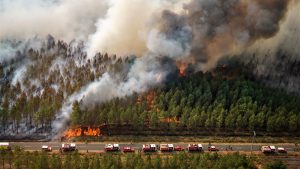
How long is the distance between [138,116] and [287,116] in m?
21.6

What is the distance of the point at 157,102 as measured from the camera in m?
95.2

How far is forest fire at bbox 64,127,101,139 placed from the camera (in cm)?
9094

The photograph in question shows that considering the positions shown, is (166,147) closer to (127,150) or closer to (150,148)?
(150,148)

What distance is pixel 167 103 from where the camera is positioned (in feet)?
313

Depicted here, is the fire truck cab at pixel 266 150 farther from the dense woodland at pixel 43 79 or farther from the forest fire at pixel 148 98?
the dense woodland at pixel 43 79

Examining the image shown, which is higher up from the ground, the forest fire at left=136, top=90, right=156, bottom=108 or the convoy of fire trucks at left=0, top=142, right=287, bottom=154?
the forest fire at left=136, top=90, right=156, bottom=108

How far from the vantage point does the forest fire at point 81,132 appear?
90938mm

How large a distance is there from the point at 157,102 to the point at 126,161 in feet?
57.7

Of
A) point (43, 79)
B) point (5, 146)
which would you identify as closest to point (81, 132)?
point (5, 146)

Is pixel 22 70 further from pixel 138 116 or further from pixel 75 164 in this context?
pixel 75 164

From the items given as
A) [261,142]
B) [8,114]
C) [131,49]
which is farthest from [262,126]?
[8,114]

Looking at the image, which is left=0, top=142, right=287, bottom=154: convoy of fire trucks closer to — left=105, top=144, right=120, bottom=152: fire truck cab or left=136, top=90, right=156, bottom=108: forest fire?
left=105, top=144, right=120, bottom=152: fire truck cab

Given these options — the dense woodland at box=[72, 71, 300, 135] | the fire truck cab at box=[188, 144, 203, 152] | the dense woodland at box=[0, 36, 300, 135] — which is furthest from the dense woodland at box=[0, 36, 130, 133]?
the fire truck cab at box=[188, 144, 203, 152]

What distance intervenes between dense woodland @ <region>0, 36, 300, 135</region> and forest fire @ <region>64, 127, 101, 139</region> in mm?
883
